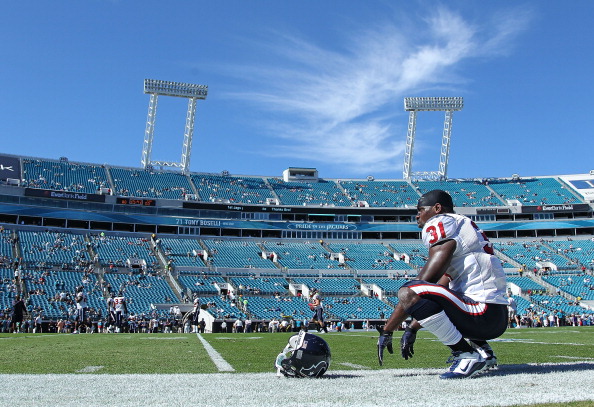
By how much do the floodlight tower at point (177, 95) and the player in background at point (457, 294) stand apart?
5910 cm

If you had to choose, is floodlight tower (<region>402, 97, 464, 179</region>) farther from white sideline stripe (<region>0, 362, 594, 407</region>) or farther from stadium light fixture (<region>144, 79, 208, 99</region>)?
white sideline stripe (<region>0, 362, 594, 407</region>)

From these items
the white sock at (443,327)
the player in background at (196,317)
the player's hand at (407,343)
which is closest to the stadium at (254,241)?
the player in background at (196,317)

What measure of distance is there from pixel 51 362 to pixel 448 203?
6467mm

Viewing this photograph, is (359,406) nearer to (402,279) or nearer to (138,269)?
(138,269)

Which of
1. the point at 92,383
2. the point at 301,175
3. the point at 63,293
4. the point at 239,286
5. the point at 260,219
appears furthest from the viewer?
the point at 301,175

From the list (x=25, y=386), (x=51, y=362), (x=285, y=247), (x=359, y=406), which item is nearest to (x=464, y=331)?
(x=359, y=406)

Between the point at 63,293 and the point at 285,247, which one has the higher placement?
the point at 285,247

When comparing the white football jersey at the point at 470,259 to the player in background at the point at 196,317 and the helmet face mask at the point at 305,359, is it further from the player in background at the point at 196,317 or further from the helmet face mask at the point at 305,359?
the player in background at the point at 196,317

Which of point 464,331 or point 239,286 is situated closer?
point 464,331

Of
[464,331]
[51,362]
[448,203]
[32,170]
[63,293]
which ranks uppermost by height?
[32,170]

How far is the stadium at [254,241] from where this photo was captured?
37.6 metres

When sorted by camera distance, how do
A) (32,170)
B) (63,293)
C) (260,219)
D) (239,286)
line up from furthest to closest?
(260,219)
(32,170)
(239,286)
(63,293)

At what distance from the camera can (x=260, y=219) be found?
59062 mm

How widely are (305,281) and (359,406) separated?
1764 inches
